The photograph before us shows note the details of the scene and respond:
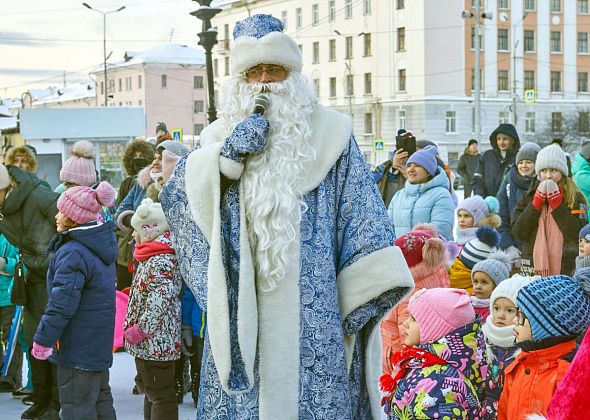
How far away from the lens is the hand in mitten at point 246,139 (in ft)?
10.4

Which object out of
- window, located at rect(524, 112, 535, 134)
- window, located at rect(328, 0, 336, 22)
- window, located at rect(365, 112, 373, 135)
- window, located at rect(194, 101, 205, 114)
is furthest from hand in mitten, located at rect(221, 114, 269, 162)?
window, located at rect(194, 101, 205, 114)

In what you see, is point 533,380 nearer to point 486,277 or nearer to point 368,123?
point 486,277

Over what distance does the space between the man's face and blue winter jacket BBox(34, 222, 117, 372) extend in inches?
83.4

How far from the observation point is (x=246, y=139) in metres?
3.17

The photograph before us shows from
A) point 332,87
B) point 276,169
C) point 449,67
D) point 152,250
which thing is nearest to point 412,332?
point 276,169

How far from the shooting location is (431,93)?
6003cm

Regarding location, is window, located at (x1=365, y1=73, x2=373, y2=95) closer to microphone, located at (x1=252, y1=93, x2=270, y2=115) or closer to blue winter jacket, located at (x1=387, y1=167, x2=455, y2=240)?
blue winter jacket, located at (x1=387, y1=167, x2=455, y2=240)

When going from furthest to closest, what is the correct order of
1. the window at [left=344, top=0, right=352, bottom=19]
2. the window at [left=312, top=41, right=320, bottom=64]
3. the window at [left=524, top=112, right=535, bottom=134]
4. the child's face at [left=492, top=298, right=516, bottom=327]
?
the window at [left=312, top=41, right=320, bottom=64], the window at [left=344, top=0, right=352, bottom=19], the window at [left=524, top=112, right=535, bottom=134], the child's face at [left=492, top=298, right=516, bottom=327]

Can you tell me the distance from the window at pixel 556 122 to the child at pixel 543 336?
59729 millimetres

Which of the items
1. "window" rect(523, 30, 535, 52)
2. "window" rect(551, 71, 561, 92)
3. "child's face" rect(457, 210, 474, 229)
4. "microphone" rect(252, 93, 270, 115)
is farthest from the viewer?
"window" rect(551, 71, 561, 92)

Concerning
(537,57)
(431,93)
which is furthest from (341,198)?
(537,57)

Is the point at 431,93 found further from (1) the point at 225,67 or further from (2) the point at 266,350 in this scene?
(2) the point at 266,350

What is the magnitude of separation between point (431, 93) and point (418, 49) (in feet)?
9.46

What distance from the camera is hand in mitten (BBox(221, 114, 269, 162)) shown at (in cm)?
318
